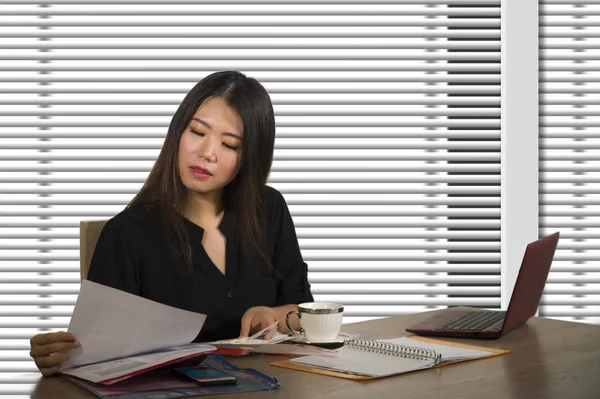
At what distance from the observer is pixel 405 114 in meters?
3.42

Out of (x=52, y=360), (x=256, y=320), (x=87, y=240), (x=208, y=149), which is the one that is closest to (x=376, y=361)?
(x=256, y=320)

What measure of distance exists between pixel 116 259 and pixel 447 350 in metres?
0.85

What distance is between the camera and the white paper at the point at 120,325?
1.54 meters

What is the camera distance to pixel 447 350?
182 cm

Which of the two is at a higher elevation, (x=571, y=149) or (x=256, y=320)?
(x=571, y=149)

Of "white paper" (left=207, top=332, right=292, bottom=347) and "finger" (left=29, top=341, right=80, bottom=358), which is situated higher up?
"finger" (left=29, top=341, right=80, bottom=358)

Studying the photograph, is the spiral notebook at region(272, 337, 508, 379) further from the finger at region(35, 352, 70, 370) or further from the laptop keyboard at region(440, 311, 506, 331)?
the finger at region(35, 352, 70, 370)

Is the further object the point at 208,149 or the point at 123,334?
the point at 208,149

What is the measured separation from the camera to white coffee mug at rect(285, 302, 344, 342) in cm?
191

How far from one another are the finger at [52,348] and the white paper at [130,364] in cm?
5

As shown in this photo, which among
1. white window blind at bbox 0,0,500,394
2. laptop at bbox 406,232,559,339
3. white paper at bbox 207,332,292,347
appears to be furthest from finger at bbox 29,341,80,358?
white window blind at bbox 0,0,500,394

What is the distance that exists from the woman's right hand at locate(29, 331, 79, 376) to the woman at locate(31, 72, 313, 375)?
51 centimetres

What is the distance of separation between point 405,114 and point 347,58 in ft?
1.04

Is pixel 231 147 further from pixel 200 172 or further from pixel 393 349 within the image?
pixel 393 349
